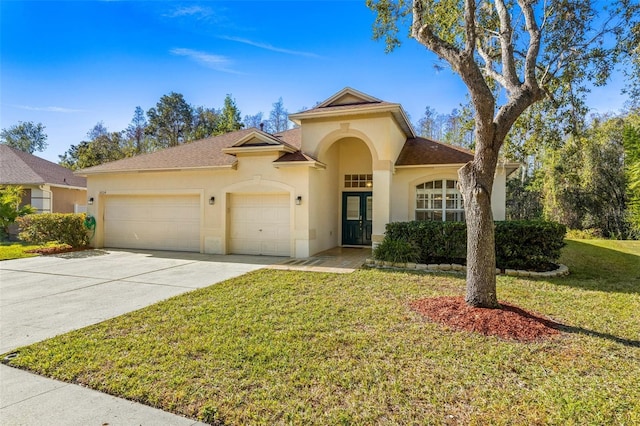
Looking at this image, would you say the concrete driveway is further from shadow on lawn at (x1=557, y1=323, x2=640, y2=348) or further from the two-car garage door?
shadow on lawn at (x1=557, y1=323, x2=640, y2=348)

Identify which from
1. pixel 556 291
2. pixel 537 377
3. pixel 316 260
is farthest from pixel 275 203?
pixel 537 377

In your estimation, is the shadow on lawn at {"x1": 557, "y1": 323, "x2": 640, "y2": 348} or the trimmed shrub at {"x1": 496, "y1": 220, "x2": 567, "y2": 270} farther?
the trimmed shrub at {"x1": 496, "y1": 220, "x2": 567, "y2": 270}

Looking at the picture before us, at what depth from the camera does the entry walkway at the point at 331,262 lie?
9.80 meters

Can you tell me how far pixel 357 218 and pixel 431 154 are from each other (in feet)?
13.4

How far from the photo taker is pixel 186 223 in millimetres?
13641

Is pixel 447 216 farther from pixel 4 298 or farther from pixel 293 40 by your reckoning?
pixel 4 298

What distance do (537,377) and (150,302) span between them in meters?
6.45

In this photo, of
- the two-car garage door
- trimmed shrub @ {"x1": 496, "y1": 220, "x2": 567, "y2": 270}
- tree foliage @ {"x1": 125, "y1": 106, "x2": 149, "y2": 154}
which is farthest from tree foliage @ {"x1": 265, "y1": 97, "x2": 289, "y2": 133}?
trimmed shrub @ {"x1": 496, "y1": 220, "x2": 567, "y2": 270}

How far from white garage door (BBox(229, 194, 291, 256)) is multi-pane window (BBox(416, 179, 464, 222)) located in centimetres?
519

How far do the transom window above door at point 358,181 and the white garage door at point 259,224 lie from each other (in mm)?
3682

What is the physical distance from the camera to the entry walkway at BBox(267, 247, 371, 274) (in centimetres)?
980

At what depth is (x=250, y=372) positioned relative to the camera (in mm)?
3738

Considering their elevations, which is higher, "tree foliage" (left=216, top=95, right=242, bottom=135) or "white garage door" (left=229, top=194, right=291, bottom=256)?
"tree foliage" (left=216, top=95, right=242, bottom=135)

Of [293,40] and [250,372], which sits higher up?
[293,40]
